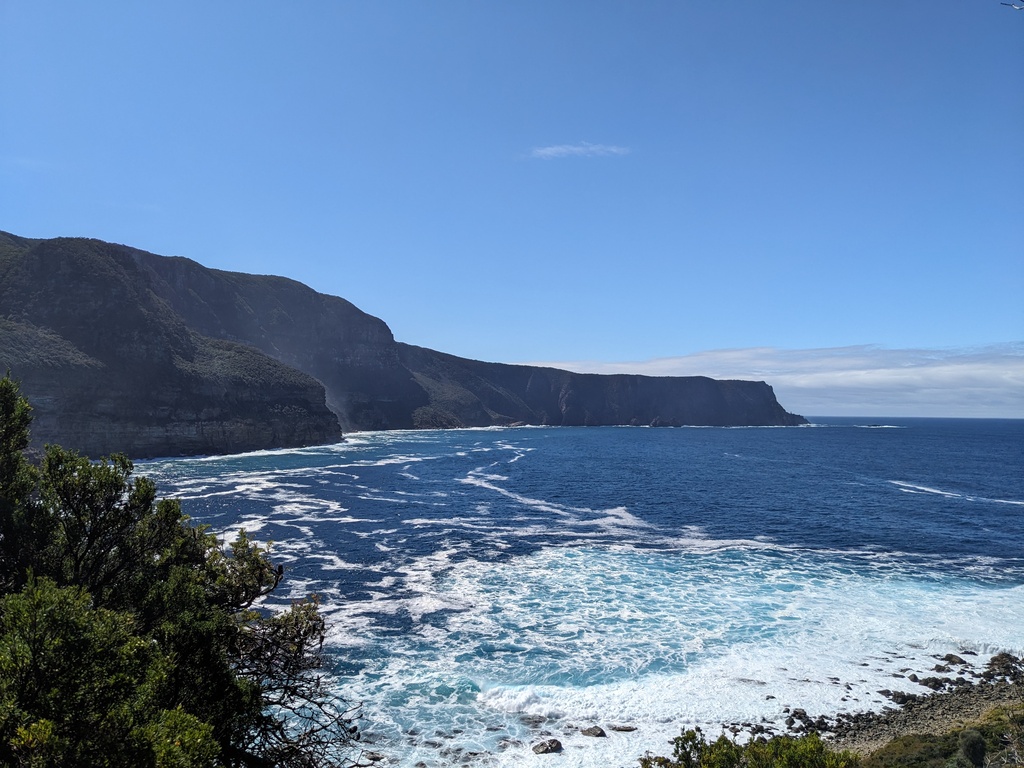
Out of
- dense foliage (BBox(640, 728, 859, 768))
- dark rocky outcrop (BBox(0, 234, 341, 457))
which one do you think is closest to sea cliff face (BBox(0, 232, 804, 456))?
dark rocky outcrop (BBox(0, 234, 341, 457))

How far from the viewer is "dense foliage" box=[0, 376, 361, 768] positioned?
781 centimetres

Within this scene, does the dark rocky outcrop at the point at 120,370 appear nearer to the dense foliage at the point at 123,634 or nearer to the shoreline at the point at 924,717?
the dense foliage at the point at 123,634

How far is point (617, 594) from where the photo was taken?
40312 millimetres

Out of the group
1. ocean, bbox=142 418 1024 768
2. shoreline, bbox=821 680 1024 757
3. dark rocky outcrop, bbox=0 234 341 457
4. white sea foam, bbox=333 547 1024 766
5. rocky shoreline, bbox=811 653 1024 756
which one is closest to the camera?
shoreline, bbox=821 680 1024 757

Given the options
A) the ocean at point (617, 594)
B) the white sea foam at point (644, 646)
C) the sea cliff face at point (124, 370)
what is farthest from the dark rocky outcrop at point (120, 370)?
the white sea foam at point (644, 646)

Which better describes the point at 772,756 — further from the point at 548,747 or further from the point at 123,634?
the point at 123,634

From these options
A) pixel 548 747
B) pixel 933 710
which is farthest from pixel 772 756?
pixel 933 710

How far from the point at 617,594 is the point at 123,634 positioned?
3590 cm

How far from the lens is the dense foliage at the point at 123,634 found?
7809mm

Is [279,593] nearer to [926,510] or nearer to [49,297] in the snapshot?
[926,510]

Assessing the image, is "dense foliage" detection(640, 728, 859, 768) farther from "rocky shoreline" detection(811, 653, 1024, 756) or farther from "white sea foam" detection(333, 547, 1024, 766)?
"rocky shoreline" detection(811, 653, 1024, 756)

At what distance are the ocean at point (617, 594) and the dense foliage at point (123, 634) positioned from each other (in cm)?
840

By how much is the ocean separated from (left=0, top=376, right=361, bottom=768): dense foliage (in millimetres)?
8400

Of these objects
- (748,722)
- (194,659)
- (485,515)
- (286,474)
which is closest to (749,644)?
(748,722)
